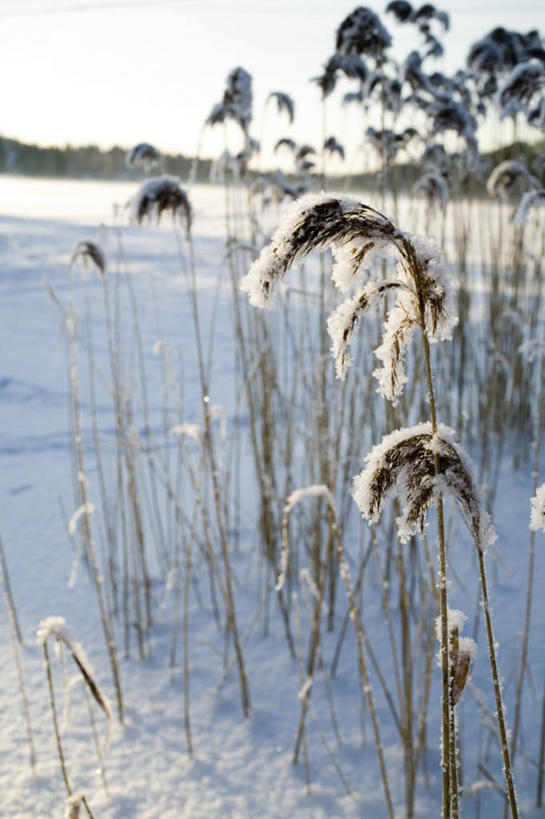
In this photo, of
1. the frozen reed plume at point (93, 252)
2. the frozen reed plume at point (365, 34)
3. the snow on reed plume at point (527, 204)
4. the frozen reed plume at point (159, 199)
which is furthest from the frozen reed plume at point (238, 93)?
the snow on reed plume at point (527, 204)

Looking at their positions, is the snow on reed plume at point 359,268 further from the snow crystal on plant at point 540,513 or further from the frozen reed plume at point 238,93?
the frozen reed plume at point 238,93

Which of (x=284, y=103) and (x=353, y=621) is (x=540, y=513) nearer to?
(x=353, y=621)

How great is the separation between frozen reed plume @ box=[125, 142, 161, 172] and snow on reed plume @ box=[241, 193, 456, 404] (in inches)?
62.8

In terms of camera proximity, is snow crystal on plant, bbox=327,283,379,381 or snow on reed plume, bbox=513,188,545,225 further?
snow on reed plume, bbox=513,188,545,225

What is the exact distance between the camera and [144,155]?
1969 millimetres

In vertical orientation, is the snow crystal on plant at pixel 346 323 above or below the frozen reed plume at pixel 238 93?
below

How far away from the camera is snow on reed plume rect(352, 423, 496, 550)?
1.55 feet

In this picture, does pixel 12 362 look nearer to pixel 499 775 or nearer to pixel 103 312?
pixel 103 312

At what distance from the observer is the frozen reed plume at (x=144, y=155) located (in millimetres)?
1880

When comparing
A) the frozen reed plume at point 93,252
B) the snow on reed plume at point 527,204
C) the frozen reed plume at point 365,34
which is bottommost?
the frozen reed plume at point 93,252

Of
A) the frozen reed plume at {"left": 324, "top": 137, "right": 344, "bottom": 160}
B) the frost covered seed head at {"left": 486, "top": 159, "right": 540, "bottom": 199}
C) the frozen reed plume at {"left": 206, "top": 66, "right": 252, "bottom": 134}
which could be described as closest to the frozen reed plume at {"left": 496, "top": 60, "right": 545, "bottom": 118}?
the frost covered seed head at {"left": 486, "top": 159, "right": 540, "bottom": 199}

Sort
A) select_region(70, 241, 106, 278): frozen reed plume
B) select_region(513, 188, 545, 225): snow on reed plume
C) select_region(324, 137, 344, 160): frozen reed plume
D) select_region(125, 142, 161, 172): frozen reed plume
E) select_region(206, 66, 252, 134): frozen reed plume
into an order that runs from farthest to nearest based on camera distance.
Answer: select_region(324, 137, 344, 160): frozen reed plume, select_region(125, 142, 161, 172): frozen reed plume, select_region(206, 66, 252, 134): frozen reed plume, select_region(70, 241, 106, 278): frozen reed plume, select_region(513, 188, 545, 225): snow on reed plume

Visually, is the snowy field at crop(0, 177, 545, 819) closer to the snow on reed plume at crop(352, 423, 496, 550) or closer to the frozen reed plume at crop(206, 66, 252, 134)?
the frozen reed plume at crop(206, 66, 252, 134)

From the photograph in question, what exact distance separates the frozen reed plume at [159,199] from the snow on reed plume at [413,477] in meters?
0.90
